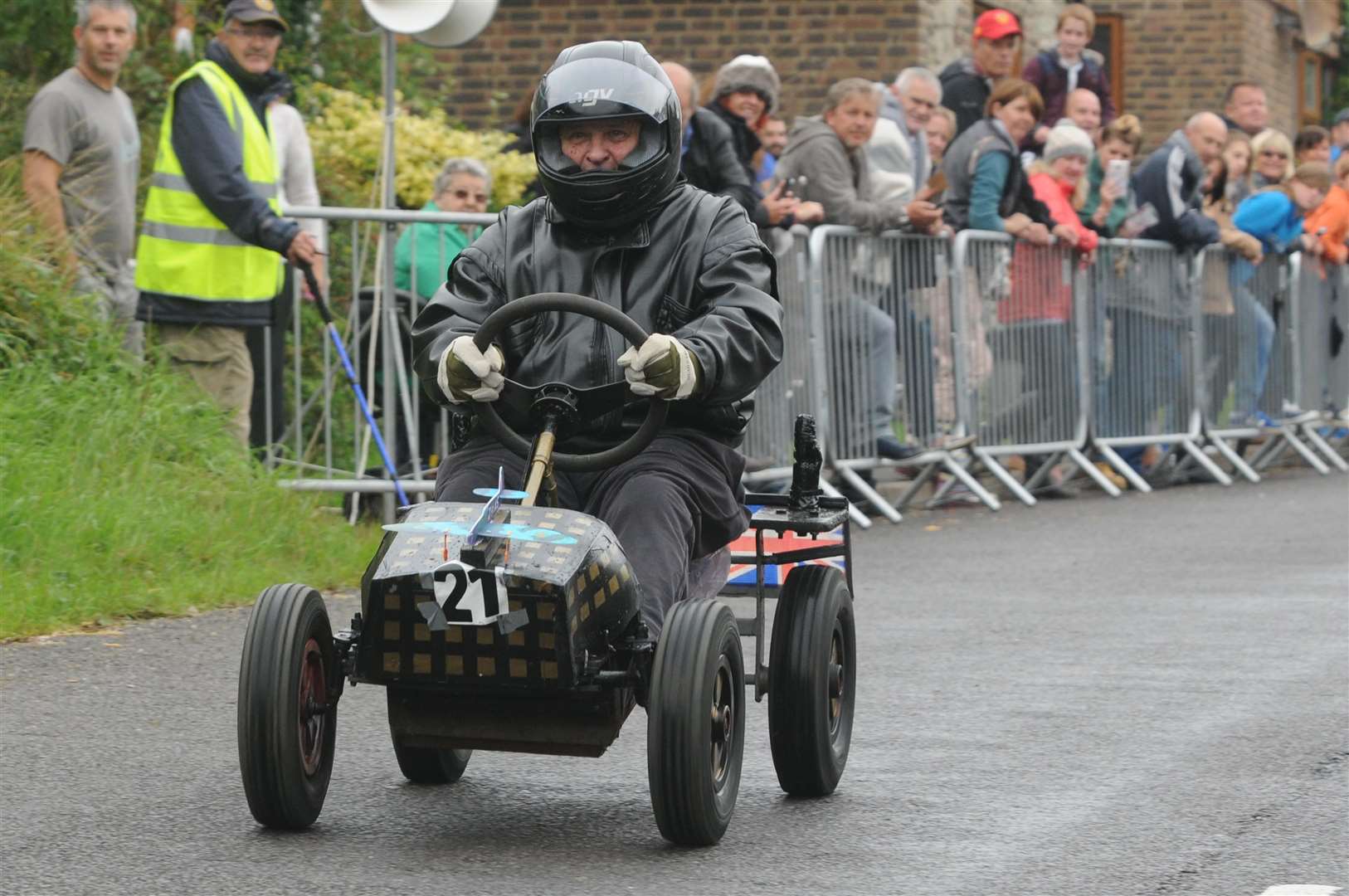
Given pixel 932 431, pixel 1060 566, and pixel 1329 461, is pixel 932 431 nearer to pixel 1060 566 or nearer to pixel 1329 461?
pixel 1060 566

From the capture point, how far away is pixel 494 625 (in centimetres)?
464

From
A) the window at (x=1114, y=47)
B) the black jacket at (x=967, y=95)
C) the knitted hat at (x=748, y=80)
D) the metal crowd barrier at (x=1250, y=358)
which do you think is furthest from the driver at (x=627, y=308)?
the window at (x=1114, y=47)

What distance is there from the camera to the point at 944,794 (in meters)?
5.52

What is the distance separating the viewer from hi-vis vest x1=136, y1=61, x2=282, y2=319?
31.6 feet

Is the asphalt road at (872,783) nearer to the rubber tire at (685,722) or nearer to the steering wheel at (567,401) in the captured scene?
the rubber tire at (685,722)

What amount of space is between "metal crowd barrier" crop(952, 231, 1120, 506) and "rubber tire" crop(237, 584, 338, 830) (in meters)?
8.39

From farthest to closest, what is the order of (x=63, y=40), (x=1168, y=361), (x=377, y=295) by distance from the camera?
1. (x=1168, y=361)
2. (x=63, y=40)
3. (x=377, y=295)

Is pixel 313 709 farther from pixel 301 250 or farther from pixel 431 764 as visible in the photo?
pixel 301 250

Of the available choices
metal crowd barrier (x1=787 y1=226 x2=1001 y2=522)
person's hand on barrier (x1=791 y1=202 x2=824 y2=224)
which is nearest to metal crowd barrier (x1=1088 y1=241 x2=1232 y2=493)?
metal crowd barrier (x1=787 y1=226 x2=1001 y2=522)

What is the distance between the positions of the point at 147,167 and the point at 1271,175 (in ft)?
28.1

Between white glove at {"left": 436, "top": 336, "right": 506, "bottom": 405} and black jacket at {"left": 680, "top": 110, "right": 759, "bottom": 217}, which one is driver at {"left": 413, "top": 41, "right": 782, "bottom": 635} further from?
black jacket at {"left": 680, "top": 110, "right": 759, "bottom": 217}

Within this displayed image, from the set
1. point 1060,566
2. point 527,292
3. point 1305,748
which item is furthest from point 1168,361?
point 527,292

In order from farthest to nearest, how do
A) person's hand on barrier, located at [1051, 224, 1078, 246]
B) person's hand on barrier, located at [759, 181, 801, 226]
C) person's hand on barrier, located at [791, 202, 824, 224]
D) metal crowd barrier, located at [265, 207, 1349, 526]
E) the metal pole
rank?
person's hand on barrier, located at [1051, 224, 1078, 246] < person's hand on barrier, located at [791, 202, 824, 224] < person's hand on barrier, located at [759, 181, 801, 226] < metal crowd barrier, located at [265, 207, 1349, 526] < the metal pole

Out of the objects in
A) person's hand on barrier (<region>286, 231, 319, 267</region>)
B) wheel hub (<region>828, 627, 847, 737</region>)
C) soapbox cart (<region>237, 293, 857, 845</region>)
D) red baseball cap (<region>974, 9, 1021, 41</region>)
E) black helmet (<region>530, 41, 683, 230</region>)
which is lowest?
wheel hub (<region>828, 627, 847, 737</region>)
